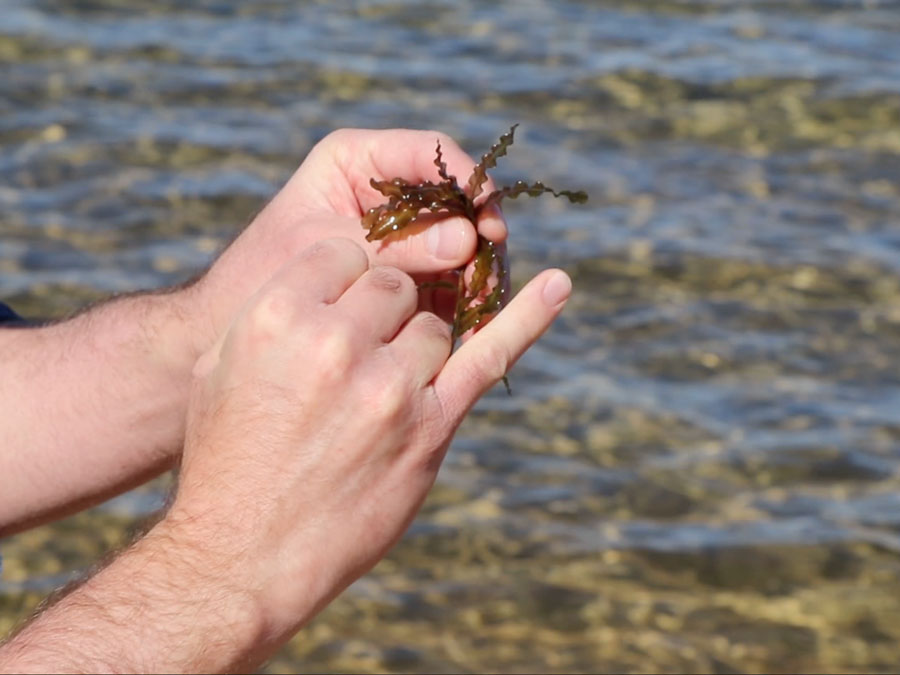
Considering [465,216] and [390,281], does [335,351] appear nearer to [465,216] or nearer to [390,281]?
[390,281]

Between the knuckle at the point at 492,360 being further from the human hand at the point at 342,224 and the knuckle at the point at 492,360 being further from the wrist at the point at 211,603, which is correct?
the wrist at the point at 211,603

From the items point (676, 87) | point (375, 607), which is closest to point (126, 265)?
point (375, 607)

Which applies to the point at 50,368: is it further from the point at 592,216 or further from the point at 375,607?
the point at 592,216

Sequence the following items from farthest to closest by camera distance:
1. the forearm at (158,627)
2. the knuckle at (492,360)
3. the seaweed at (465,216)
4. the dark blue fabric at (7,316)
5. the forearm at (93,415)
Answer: the dark blue fabric at (7,316) < the forearm at (93,415) < the seaweed at (465,216) < the knuckle at (492,360) < the forearm at (158,627)

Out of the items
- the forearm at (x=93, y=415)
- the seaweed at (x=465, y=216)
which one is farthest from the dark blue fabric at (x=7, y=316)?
the seaweed at (x=465, y=216)

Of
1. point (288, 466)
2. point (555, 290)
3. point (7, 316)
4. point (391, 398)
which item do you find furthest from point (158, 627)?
point (7, 316)
